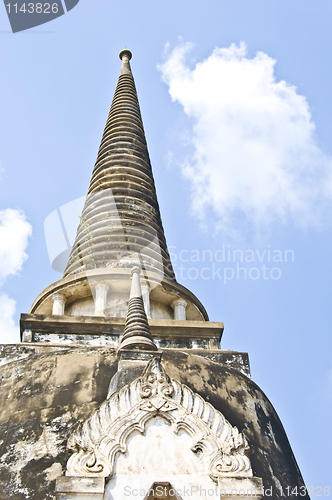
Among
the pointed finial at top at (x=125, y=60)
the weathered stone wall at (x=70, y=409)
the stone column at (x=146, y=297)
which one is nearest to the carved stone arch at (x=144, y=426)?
the weathered stone wall at (x=70, y=409)

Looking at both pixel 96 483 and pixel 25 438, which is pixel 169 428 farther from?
pixel 25 438

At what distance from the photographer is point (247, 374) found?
9273mm

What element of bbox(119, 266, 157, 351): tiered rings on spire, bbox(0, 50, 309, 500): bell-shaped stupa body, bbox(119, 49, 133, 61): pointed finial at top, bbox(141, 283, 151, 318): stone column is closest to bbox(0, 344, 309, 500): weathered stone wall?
bbox(0, 50, 309, 500): bell-shaped stupa body

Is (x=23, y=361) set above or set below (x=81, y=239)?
below

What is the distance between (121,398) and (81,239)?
783cm

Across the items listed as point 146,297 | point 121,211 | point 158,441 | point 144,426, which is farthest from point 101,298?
point 158,441

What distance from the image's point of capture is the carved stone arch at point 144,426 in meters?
5.36

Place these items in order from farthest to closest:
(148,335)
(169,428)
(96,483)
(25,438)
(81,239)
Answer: (81,239)
(148,335)
(25,438)
(169,428)
(96,483)

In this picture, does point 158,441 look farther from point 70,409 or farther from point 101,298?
point 101,298

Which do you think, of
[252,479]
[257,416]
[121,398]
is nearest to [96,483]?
[121,398]

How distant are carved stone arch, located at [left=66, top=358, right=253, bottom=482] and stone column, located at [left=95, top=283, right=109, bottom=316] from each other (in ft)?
16.3

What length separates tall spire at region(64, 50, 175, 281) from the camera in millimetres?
12469

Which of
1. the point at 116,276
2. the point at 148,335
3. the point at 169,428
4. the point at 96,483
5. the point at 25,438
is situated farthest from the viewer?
the point at 116,276

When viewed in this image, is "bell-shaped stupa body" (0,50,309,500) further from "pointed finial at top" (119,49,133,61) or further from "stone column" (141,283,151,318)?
"pointed finial at top" (119,49,133,61)
